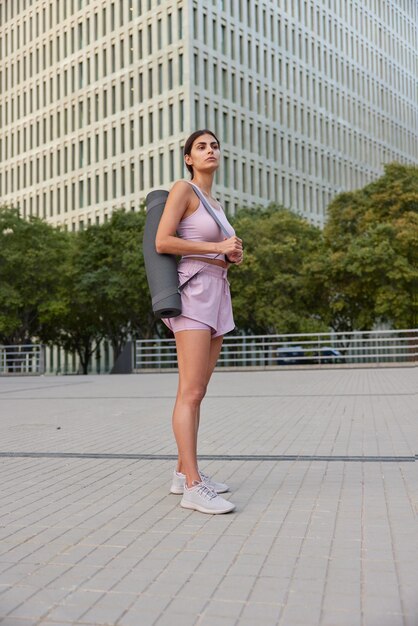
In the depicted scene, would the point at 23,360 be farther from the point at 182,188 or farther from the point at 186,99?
the point at 186,99

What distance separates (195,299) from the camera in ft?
13.8

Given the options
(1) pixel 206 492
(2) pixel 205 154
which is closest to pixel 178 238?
(2) pixel 205 154

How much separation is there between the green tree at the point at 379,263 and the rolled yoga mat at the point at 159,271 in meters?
24.8

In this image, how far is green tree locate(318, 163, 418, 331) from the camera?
28547 mm

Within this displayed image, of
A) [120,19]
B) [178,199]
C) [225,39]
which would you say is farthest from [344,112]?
[178,199]

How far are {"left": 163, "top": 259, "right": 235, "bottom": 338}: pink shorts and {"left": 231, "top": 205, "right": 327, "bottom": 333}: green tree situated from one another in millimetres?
25203

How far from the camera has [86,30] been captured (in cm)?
6094

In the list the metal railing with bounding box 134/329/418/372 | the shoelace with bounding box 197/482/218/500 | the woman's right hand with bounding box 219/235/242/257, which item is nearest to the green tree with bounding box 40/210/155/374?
the metal railing with bounding box 134/329/418/372

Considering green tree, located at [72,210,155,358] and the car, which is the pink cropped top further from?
green tree, located at [72,210,155,358]

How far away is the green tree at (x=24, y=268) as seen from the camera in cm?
3183

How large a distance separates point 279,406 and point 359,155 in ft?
206

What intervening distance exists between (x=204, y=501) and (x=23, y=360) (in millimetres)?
27709

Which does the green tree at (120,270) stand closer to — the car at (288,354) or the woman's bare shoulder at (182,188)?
the car at (288,354)

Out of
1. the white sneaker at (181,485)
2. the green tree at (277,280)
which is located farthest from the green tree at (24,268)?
the white sneaker at (181,485)
